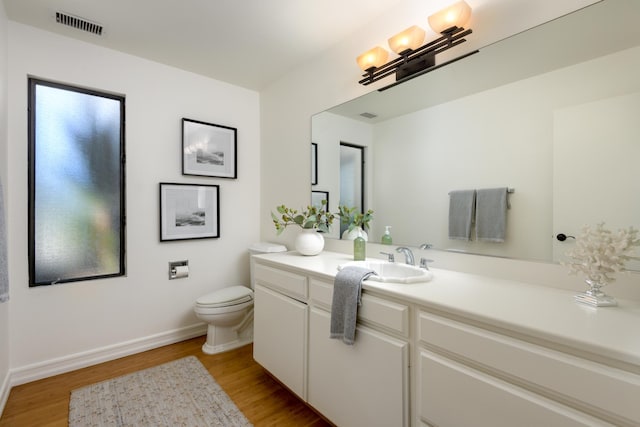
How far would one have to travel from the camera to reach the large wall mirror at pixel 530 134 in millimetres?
1148

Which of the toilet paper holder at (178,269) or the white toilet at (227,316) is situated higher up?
the toilet paper holder at (178,269)

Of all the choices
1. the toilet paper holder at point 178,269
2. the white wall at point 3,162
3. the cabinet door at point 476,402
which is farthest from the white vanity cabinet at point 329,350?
the white wall at point 3,162

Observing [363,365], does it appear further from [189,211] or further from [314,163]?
[189,211]

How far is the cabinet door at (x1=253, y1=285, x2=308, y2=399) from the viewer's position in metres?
1.75

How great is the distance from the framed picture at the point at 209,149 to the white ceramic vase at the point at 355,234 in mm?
1388

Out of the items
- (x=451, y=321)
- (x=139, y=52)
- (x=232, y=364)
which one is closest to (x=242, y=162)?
(x=139, y=52)

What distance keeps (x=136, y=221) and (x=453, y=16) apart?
2647 mm

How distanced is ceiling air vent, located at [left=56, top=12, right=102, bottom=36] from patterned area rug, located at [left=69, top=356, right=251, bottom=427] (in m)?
2.48

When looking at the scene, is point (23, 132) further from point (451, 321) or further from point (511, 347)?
point (511, 347)

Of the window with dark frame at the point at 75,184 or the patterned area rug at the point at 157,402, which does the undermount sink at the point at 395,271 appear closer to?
the patterned area rug at the point at 157,402

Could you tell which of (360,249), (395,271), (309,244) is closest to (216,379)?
(309,244)

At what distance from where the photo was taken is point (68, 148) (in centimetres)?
224

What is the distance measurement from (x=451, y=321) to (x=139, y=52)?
2929 mm

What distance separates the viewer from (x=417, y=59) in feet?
5.58
